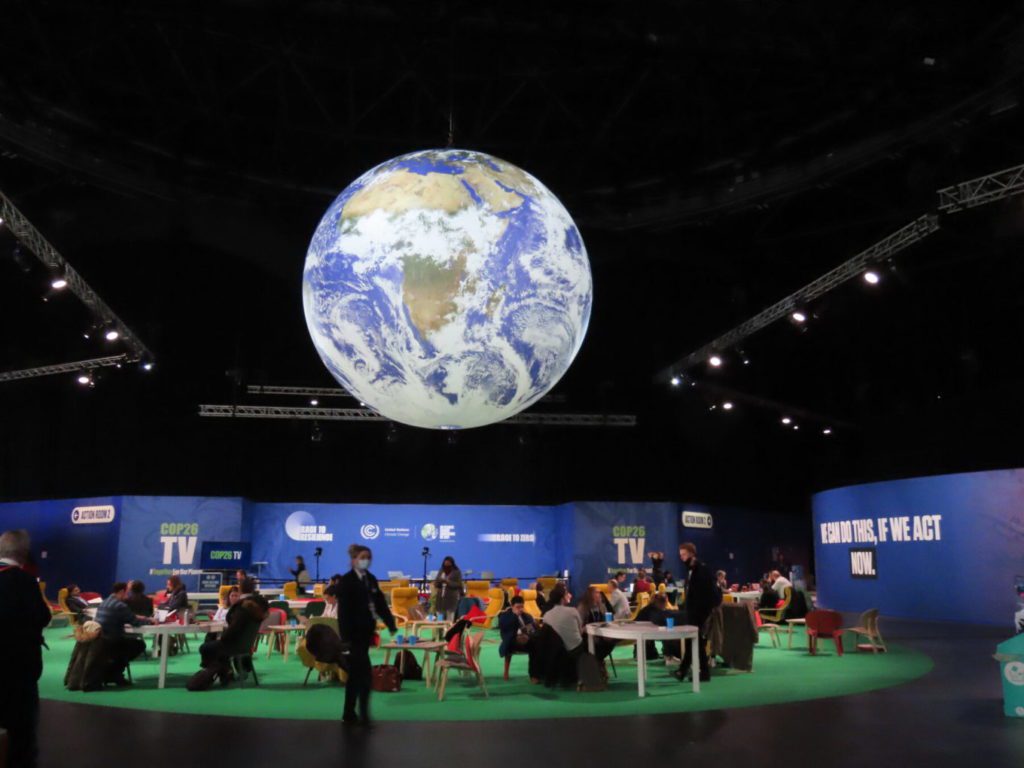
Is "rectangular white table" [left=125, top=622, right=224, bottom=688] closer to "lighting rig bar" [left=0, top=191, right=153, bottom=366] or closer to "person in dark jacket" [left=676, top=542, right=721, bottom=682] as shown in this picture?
"person in dark jacket" [left=676, top=542, right=721, bottom=682]

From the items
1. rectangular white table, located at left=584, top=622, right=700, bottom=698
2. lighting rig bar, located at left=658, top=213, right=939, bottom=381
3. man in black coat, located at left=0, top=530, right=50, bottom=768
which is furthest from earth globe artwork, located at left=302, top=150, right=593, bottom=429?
lighting rig bar, located at left=658, top=213, right=939, bottom=381

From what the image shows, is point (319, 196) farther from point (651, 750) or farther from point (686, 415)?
point (686, 415)

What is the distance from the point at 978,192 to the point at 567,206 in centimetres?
674

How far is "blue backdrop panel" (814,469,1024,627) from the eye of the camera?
53.2 ft

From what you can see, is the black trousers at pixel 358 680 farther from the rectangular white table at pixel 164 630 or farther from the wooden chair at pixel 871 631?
the wooden chair at pixel 871 631

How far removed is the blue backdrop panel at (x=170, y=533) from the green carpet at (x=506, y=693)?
9.52m

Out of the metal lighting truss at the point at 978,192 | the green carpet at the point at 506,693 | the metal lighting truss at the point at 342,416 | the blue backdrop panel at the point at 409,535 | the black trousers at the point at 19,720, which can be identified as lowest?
the green carpet at the point at 506,693

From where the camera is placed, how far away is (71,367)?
18859 mm

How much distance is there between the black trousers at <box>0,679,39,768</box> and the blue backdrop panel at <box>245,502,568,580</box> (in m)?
17.8

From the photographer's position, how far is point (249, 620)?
29.7 ft

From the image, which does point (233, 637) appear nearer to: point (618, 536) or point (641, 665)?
point (641, 665)

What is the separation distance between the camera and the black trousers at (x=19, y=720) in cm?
450

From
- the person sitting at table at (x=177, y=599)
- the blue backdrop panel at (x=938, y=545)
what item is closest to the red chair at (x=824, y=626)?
the blue backdrop panel at (x=938, y=545)

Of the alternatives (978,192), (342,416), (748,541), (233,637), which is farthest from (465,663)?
(748,541)
